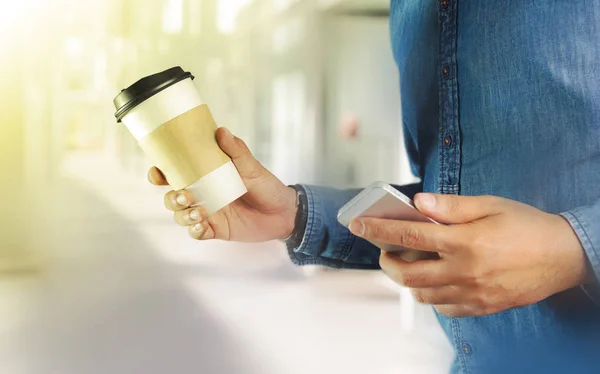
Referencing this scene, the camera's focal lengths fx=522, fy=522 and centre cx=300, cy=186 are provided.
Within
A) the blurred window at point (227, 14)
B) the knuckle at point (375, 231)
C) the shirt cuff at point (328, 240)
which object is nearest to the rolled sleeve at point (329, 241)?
the shirt cuff at point (328, 240)

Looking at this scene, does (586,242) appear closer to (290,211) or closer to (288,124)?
(290,211)

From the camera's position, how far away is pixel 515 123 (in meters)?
0.57

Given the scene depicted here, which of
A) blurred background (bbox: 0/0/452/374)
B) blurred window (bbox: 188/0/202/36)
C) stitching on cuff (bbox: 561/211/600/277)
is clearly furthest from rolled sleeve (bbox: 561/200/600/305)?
blurred window (bbox: 188/0/202/36)

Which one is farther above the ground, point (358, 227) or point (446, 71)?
point (446, 71)

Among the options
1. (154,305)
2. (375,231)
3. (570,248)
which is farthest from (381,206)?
(154,305)

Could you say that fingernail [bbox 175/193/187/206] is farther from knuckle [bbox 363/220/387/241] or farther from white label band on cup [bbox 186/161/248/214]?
knuckle [bbox 363/220/387/241]

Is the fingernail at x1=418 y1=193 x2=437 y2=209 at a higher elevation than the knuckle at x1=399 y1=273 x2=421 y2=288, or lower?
higher

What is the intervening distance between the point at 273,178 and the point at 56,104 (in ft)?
1.50

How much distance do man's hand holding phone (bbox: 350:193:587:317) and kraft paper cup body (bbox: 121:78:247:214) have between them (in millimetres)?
179

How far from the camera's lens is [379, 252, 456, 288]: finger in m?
0.46

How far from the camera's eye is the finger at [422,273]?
1.52 ft

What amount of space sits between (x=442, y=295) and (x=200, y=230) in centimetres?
31

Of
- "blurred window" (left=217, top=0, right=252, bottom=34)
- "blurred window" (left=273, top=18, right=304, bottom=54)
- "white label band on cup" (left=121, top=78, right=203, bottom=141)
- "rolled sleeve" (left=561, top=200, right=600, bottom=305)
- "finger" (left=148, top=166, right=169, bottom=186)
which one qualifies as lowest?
"rolled sleeve" (left=561, top=200, right=600, bottom=305)

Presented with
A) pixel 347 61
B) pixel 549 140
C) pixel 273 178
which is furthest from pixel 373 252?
pixel 347 61
